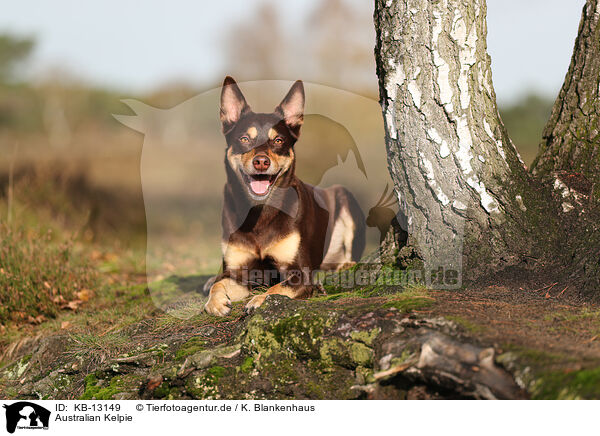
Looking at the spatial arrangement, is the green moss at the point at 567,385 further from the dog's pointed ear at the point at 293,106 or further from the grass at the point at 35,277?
the grass at the point at 35,277

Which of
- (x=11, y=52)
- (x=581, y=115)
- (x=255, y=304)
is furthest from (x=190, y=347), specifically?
(x=11, y=52)

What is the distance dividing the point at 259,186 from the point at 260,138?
0.44 m

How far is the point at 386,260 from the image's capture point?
443 centimetres

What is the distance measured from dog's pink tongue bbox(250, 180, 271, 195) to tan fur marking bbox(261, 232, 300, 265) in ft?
1.68

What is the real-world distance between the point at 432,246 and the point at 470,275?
0.37 m

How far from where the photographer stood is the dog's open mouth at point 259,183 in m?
4.50

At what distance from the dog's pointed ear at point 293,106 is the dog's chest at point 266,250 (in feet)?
3.60

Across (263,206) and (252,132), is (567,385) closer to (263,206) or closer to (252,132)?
(263,206)

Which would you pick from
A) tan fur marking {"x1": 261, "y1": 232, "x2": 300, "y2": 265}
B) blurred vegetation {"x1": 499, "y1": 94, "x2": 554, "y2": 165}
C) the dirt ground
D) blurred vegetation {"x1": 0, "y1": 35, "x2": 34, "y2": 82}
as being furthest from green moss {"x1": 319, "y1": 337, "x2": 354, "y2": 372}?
blurred vegetation {"x1": 0, "y1": 35, "x2": 34, "y2": 82}

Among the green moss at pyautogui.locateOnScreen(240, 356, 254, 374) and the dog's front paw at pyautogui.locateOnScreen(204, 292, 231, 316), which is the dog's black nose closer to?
the dog's front paw at pyautogui.locateOnScreen(204, 292, 231, 316)

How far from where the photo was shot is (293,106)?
15.5 feet

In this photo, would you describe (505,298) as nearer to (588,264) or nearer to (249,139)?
(588,264)
